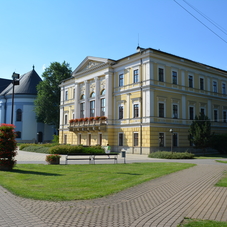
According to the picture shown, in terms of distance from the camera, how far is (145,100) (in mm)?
35281

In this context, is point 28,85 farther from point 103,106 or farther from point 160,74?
point 160,74

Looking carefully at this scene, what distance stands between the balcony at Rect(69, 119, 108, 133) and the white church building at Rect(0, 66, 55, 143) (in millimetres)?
23269

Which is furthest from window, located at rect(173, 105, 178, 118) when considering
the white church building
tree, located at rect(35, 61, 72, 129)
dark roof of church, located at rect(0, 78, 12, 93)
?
dark roof of church, located at rect(0, 78, 12, 93)

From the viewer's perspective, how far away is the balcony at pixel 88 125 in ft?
131

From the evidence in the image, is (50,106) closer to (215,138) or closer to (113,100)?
(113,100)

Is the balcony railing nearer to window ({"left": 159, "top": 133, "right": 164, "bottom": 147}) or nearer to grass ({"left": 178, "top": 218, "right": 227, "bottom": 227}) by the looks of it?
window ({"left": 159, "top": 133, "right": 164, "bottom": 147})

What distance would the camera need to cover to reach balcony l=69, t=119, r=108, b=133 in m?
40.0

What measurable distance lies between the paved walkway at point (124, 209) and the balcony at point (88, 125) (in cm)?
2998

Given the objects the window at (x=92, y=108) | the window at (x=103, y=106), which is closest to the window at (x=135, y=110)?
the window at (x=103, y=106)

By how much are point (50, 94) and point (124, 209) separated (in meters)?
55.6

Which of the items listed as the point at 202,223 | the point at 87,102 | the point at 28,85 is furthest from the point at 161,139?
the point at 28,85

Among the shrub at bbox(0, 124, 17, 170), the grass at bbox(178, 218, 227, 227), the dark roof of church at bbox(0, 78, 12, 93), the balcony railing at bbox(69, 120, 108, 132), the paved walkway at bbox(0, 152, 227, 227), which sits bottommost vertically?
the paved walkway at bbox(0, 152, 227, 227)

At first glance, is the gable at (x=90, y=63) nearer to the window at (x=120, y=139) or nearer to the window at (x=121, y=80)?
the window at (x=121, y=80)

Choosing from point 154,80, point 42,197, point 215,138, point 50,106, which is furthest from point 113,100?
point 42,197
